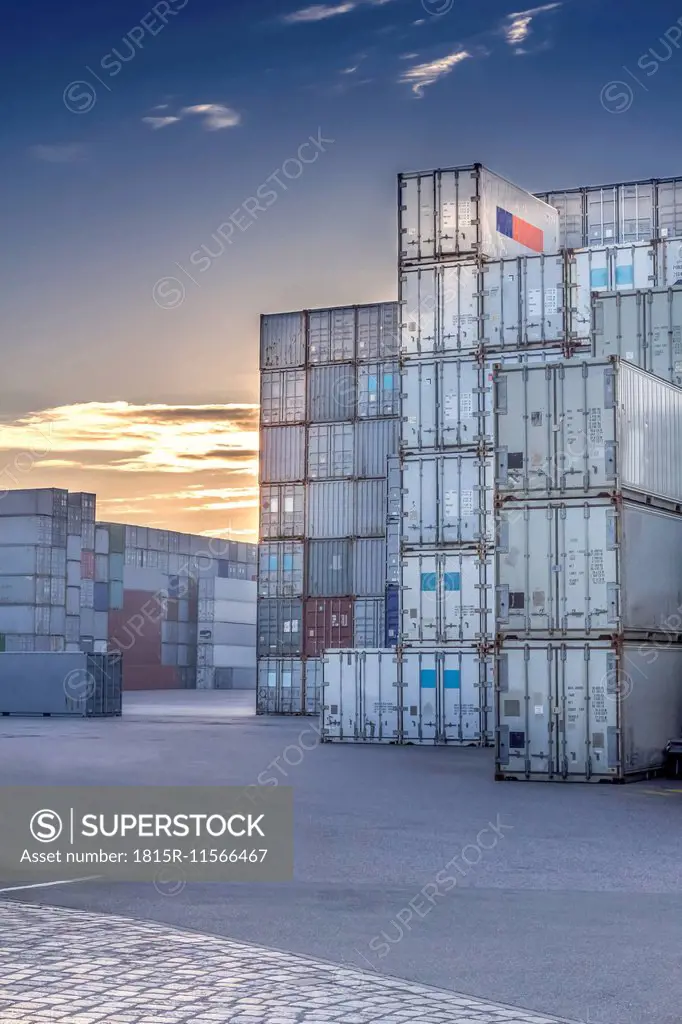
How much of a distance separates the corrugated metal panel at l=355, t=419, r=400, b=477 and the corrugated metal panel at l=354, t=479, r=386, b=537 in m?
0.38

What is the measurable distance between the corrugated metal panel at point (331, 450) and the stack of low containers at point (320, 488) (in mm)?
32

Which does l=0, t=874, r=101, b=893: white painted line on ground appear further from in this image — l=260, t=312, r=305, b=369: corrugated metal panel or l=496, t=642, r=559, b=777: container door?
l=260, t=312, r=305, b=369: corrugated metal panel

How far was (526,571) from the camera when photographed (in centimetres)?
2077

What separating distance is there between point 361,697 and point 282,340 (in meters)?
17.5

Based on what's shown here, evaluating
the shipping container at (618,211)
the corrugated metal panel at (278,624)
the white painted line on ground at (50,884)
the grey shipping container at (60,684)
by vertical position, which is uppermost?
the shipping container at (618,211)

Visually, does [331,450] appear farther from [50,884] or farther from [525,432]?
[50,884]

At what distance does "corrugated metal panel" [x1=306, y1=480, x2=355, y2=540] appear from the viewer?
4356cm

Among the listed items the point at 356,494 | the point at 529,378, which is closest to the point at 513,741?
the point at 529,378

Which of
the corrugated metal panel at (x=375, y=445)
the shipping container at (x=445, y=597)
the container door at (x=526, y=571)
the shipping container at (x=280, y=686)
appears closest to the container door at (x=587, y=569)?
the container door at (x=526, y=571)

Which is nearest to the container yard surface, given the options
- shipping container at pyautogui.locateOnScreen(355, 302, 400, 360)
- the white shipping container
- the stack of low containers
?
Answer: the white shipping container

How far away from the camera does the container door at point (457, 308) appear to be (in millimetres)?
30188

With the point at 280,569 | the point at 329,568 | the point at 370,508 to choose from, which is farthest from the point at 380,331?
the point at 280,569

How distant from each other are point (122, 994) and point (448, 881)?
14.3 ft

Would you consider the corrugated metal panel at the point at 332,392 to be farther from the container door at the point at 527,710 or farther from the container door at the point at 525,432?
the container door at the point at 527,710
